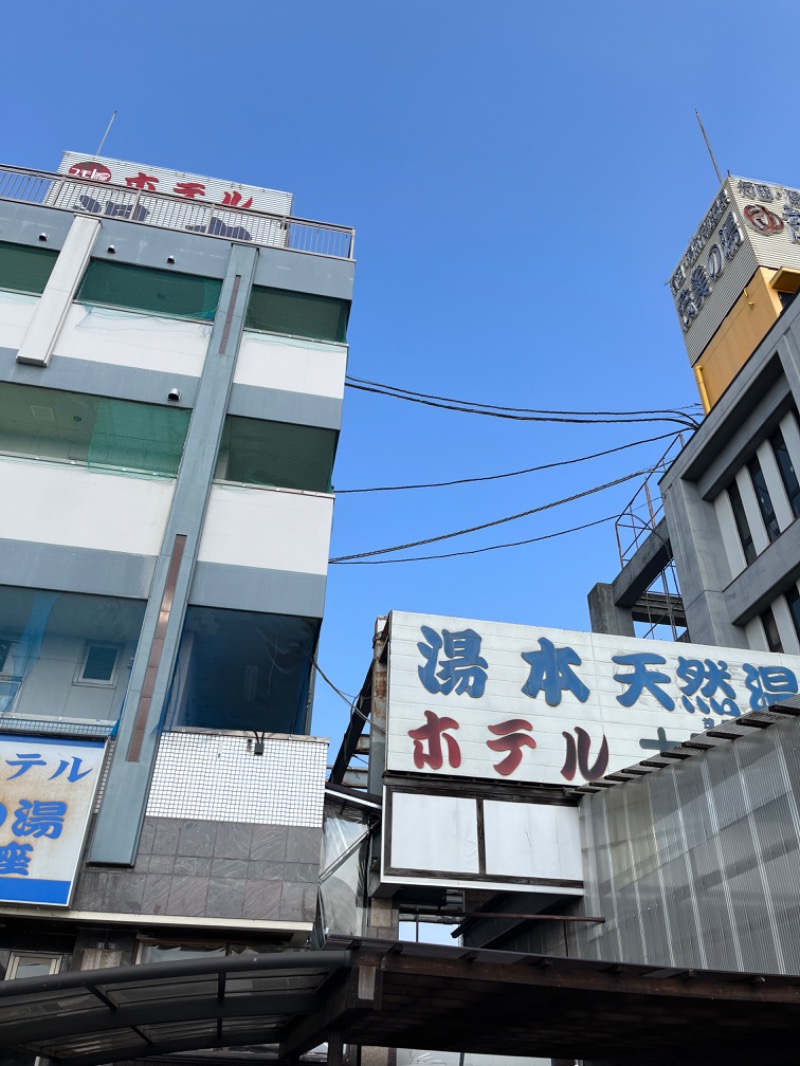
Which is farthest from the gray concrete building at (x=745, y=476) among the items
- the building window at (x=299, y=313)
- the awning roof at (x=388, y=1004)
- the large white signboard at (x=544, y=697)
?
the awning roof at (x=388, y=1004)

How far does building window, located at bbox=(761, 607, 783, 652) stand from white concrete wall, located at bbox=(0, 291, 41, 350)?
65.7 feet

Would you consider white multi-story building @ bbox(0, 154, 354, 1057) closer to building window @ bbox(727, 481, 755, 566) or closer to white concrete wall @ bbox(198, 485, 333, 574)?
white concrete wall @ bbox(198, 485, 333, 574)

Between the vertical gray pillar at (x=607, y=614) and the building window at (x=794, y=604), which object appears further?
the vertical gray pillar at (x=607, y=614)

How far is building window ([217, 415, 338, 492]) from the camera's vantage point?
14953 millimetres

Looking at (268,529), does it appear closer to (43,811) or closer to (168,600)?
(168,600)

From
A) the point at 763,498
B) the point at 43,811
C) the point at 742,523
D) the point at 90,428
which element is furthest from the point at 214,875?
the point at 742,523

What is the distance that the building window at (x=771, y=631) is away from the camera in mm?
22653

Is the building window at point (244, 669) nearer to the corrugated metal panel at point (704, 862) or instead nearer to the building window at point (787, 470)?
the corrugated metal panel at point (704, 862)

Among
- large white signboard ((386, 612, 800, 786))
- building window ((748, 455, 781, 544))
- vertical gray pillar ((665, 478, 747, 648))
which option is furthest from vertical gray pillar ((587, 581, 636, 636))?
large white signboard ((386, 612, 800, 786))

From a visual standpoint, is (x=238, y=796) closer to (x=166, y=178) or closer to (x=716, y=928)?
(x=716, y=928)

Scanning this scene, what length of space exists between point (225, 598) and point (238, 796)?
10.0ft

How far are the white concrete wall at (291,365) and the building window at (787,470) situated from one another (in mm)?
13719

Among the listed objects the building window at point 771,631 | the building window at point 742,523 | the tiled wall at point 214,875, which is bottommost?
the tiled wall at point 214,875

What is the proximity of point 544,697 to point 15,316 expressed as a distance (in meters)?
12.1
